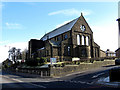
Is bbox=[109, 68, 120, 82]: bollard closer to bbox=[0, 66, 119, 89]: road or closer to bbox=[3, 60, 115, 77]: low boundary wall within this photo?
bbox=[0, 66, 119, 89]: road

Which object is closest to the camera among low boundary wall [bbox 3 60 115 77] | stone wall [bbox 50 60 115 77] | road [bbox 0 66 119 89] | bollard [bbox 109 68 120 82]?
road [bbox 0 66 119 89]

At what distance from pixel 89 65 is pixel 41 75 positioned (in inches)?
579

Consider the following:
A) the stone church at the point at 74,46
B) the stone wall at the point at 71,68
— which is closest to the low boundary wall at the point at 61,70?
the stone wall at the point at 71,68

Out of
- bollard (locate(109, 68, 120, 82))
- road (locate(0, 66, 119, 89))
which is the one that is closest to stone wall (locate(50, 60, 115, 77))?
road (locate(0, 66, 119, 89))

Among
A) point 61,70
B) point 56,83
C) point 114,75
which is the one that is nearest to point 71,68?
point 61,70

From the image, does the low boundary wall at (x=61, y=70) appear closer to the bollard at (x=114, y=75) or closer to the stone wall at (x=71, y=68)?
the stone wall at (x=71, y=68)

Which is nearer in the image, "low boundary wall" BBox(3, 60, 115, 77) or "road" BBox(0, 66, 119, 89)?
"road" BBox(0, 66, 119, 89)

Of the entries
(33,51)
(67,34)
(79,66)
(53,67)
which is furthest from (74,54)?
(33,51)

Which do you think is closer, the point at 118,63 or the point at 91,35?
the point at 118,63

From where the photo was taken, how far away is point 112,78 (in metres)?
17.2

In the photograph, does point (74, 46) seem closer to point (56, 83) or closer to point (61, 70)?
point (61, 70)

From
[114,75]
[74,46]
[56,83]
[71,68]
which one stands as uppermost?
[74,46]

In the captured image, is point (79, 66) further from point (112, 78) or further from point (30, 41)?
point (30, 41)

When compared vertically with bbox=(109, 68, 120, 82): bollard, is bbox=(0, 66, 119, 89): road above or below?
below
